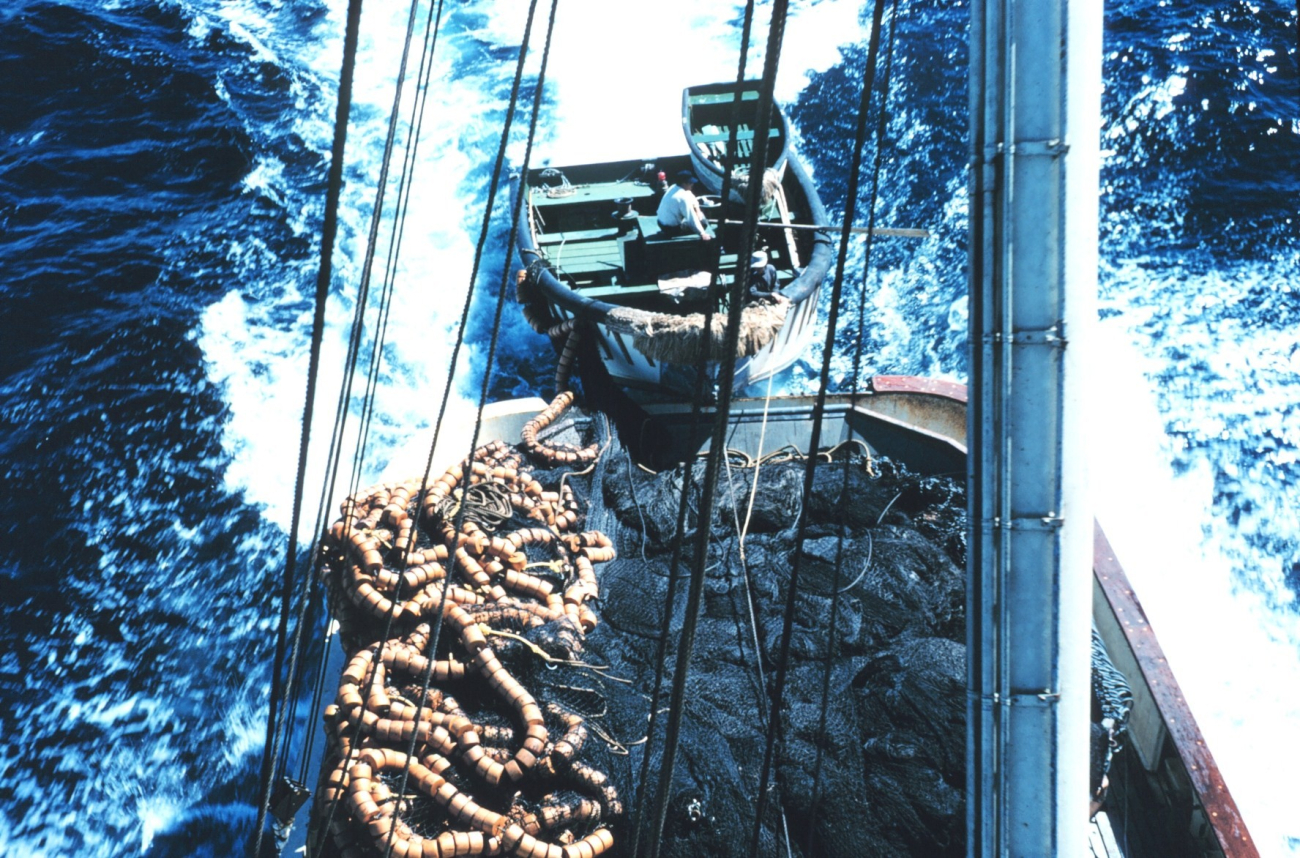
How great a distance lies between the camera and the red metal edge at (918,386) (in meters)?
9.84

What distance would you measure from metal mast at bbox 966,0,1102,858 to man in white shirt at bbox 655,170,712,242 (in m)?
8.23

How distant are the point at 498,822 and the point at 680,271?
7.49m

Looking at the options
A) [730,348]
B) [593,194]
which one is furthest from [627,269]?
[730,348]

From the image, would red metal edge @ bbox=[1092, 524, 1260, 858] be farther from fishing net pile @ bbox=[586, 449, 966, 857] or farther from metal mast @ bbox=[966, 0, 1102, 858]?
metal mast @ bbox=[966, 0, 1102, 858]

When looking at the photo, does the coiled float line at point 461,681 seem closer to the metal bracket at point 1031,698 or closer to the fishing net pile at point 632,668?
the fishing net pile at point 632,668

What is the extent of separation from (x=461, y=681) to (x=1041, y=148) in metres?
5.54

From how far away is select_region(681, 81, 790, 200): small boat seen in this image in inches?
518

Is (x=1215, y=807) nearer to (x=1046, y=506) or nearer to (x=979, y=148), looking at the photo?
(x=1046, y=506)

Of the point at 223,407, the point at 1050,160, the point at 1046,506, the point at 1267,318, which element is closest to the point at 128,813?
the point at 223,407

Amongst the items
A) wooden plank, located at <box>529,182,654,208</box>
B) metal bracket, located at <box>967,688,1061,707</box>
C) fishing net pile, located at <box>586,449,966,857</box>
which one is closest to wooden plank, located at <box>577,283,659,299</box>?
wooden plank, located at <box>529,182,654,208</box>

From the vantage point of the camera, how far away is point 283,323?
1427cm

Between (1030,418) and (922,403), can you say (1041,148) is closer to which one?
(1030,418)

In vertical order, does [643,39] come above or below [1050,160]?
above

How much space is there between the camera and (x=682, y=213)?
436 inches
